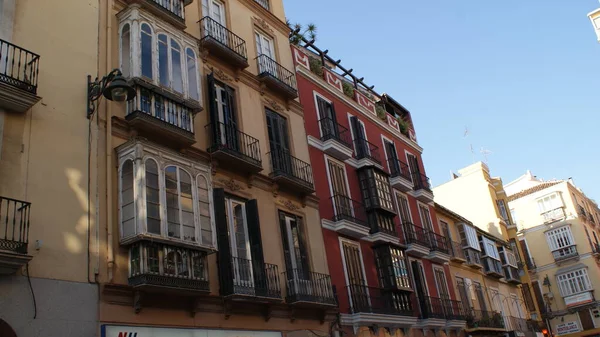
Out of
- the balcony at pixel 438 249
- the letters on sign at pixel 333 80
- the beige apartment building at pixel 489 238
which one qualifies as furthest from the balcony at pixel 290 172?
the beige apartment building at pixel 489 238

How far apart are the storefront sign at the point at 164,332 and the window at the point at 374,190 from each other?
358 inches

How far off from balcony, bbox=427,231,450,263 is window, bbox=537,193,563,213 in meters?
28.3

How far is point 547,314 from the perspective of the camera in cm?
4756

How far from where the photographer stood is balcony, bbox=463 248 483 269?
3121 centimetres

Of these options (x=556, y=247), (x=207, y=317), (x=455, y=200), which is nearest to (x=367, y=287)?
(x=207, y=317)

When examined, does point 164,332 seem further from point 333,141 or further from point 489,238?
point 489,238

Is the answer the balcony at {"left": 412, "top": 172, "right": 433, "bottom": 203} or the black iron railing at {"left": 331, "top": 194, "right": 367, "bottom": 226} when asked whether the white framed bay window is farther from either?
the balcony at {"left": 412, "top": 172, "right": 433, "bottom": 203}

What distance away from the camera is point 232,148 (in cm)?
1659

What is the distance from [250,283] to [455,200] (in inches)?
1245

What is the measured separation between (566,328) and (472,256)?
22297 mm

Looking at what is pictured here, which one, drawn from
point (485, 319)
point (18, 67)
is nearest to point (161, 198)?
point (18, 67)

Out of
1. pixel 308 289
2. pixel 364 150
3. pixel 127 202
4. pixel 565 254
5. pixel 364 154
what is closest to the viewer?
pixel 127 202

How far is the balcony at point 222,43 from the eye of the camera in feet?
57.6

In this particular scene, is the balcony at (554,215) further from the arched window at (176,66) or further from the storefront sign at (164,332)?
the arched window at (176,66)
